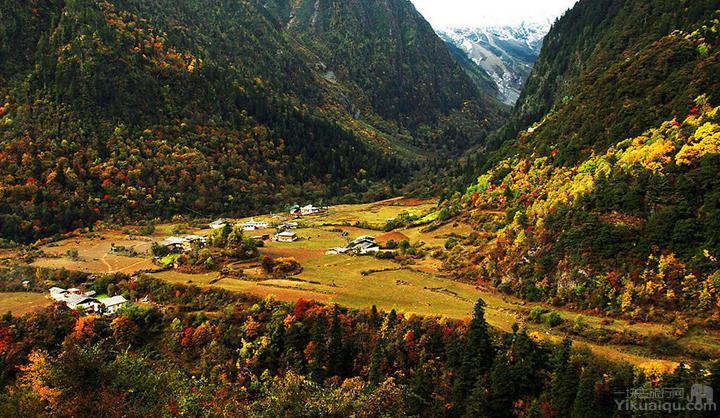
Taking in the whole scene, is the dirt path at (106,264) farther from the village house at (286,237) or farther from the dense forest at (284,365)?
the village house at (286,237)

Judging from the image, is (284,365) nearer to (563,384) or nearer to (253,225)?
(563,384)

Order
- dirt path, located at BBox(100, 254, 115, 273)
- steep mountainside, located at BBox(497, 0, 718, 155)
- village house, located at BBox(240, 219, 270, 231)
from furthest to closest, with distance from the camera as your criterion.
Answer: village house, located at BBox(240, 219, 270, 231) < dirt path, located at BBox(100, 254, 115, 273) < steep mountainside, located at BBox(497, 0, 718, 155)

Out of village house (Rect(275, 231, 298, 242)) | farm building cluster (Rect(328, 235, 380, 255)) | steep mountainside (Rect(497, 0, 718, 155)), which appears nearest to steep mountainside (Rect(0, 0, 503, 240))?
village house (Rect(275, 231, 298, 242))

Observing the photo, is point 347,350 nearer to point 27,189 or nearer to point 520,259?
point 520,259

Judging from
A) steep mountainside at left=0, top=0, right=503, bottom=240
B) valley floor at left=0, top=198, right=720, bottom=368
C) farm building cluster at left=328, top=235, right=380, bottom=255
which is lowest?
valley floor at left=0, top=198, right=720, bottom=368

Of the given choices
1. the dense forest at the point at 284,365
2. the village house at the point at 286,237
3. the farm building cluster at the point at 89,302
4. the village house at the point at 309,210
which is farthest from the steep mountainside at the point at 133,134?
the dense forest at the point at 284,365

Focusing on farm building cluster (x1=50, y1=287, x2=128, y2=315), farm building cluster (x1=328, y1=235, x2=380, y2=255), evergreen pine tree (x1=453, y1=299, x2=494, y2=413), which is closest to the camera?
evergreen pine tree (x1=453, y1=299, x2=494, y2=413)

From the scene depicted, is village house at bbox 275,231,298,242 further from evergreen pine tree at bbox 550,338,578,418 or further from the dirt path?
evergreen pine tree at bbox 550,338,578,418
